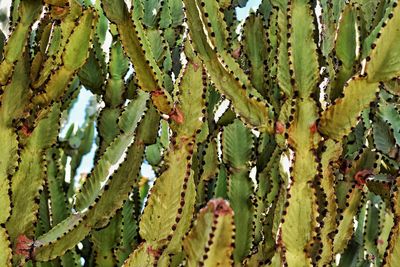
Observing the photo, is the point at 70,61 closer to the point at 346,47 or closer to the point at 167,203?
the point at 167,203

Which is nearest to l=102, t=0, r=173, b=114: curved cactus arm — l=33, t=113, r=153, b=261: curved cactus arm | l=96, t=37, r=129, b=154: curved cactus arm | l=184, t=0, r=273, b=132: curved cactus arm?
l=184, t=0, r=273, b=132: curved cactus arm

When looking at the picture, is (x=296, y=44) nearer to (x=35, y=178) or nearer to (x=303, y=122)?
(x=303, y=122)

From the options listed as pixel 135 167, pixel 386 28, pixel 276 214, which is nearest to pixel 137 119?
pixel 135 167

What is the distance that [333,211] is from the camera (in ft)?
5.49

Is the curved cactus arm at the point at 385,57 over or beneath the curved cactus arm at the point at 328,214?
over

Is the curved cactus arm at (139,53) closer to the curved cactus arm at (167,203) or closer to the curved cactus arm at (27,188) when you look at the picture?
the curved cactus arm at (167,203)

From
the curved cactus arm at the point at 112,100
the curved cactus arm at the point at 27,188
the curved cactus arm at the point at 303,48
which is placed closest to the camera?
the curved cactus arm at the point at 303,48

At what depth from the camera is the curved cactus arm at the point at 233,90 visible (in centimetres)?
166

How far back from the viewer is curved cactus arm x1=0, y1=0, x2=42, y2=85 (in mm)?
1700

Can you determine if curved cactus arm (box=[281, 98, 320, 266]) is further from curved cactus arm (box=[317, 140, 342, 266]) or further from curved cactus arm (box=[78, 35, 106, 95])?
curved cactus arm (box=[78, 35, 106, 95])

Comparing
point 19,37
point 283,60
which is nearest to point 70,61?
point 19,37

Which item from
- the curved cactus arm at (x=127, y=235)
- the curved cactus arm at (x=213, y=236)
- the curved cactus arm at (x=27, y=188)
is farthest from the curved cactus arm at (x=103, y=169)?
the curved cactus arm at (x=213, y=236)

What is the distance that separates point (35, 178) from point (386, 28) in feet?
2.91

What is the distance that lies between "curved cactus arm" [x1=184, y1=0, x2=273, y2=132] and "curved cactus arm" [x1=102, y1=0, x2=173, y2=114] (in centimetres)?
12
